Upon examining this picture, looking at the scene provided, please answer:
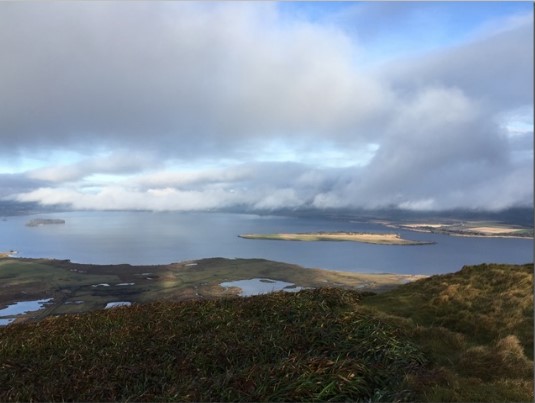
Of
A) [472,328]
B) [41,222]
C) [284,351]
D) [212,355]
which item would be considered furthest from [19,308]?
[41,222]

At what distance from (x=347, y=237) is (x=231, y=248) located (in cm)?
2550

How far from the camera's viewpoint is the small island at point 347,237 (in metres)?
69.7

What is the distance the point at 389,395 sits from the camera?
5.86 meters

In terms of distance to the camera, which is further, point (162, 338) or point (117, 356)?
point (162, 338)

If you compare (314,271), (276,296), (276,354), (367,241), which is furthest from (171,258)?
(276,354)

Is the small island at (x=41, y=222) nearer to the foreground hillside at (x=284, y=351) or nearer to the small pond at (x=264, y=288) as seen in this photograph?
the small pond at (x=264, y=288)

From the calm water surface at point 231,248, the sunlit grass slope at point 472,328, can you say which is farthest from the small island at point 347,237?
the sunlit grass slope at point 472,328

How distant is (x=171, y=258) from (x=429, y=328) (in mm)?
61262

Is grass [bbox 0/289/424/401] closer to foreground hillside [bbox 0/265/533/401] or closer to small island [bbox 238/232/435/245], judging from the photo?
foreground hillside [bbox 0/265/533/401]

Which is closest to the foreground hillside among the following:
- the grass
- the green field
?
the grass

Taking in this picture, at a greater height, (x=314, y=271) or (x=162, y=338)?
(x=162, y=338)

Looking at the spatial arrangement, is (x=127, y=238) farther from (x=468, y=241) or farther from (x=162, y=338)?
(x=162, y=338)

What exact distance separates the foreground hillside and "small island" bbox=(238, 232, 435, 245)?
182 ft

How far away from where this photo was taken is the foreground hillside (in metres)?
6.00
